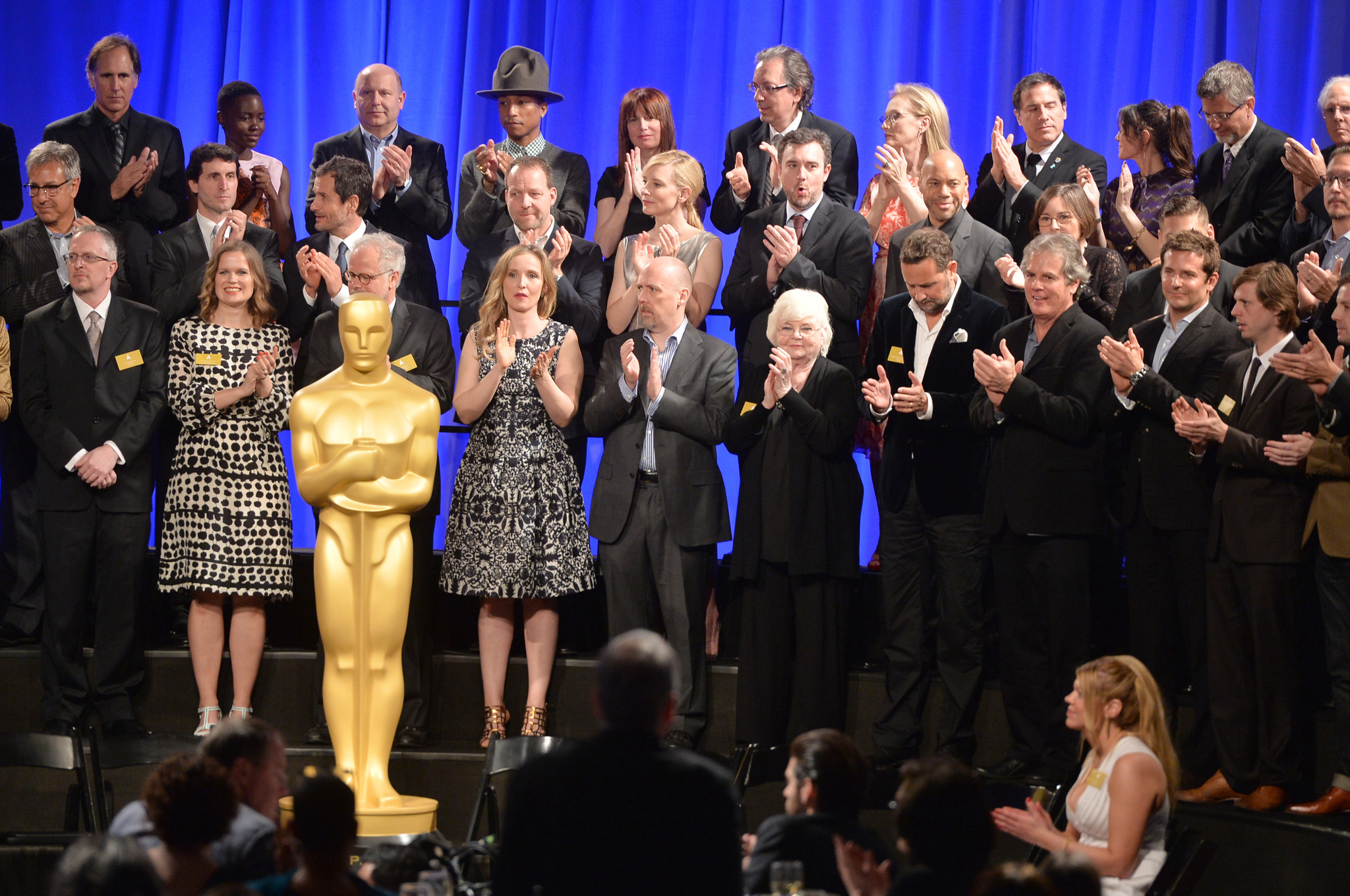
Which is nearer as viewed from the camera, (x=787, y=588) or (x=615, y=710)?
(x=615, y=710)

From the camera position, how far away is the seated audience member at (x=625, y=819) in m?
2.60

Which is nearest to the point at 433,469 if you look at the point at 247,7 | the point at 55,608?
the point at 55,608

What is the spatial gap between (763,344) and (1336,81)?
2.31 meters

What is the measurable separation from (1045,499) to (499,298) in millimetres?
2117

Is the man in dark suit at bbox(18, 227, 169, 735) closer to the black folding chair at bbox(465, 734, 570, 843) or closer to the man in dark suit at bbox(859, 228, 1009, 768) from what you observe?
the black folding chair at bbox(465, 734, 570, 843)

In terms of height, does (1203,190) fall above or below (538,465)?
above

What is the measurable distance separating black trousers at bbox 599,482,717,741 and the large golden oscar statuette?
1.01 metres

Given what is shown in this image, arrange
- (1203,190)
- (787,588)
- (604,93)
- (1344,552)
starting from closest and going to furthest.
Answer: (1344,552) < (787,588) < (1203,190) < (604,93)

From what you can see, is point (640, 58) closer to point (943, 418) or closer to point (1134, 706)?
point (943, 418)

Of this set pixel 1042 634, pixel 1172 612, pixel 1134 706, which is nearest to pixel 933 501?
pixel 1042 634

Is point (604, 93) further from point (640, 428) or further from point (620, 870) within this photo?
point (620, 870)

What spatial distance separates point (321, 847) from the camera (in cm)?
279

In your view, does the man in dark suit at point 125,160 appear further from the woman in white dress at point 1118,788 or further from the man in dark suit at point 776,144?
the woman in white dress at point 1118,788

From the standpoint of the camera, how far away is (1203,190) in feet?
19.6
